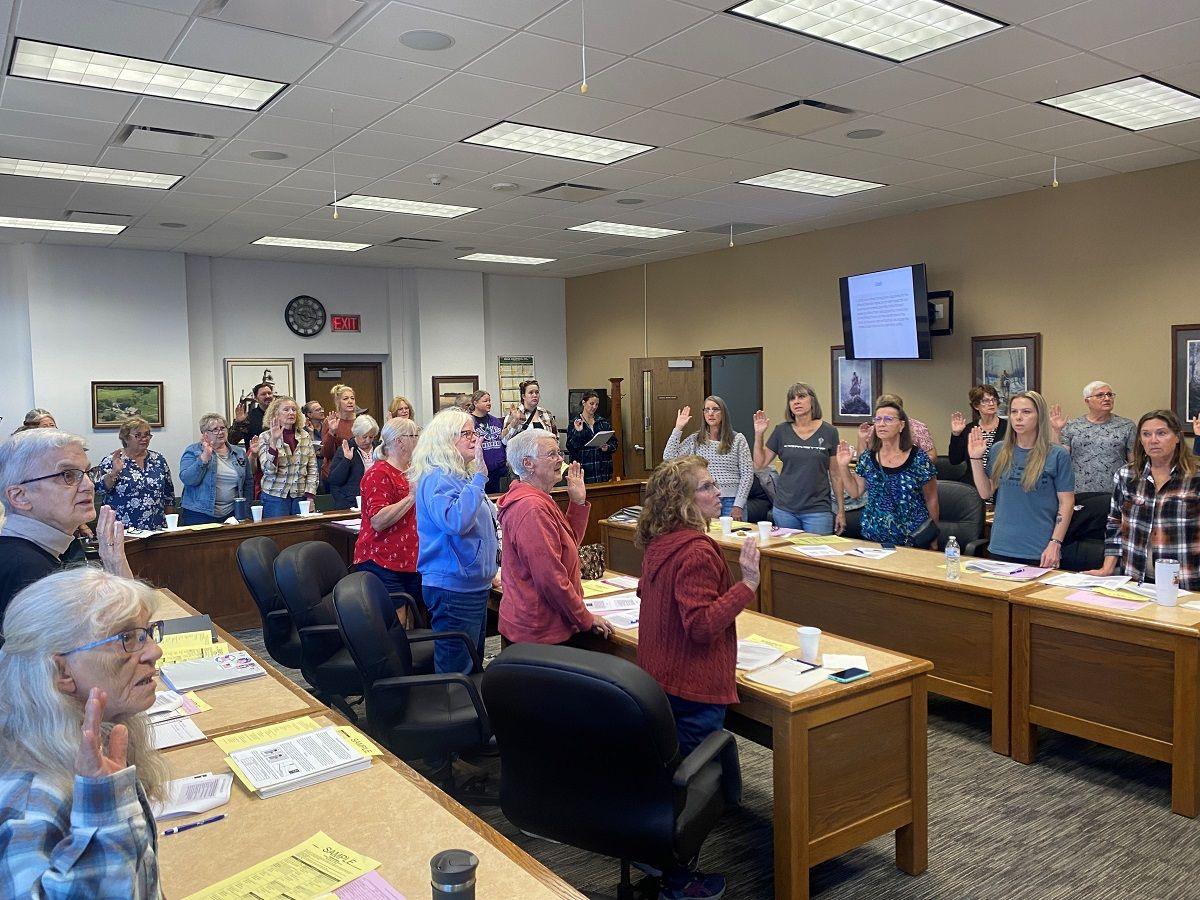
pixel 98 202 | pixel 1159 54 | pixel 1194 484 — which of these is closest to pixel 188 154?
pixel 98 202

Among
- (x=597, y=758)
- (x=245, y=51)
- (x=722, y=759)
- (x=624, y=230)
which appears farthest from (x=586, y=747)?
(x=624, y=230)

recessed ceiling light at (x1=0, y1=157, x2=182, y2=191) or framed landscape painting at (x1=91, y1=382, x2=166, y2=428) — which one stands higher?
recessed ceiling light at (x1=0, y1=157, x2=182, y2=191)

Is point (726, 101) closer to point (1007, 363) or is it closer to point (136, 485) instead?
point (1007, 363)

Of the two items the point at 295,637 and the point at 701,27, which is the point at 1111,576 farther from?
the point at 295,637

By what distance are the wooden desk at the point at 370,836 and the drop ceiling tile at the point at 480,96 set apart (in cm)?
349

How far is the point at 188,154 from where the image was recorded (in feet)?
18.0

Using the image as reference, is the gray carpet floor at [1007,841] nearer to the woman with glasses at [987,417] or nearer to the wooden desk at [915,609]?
the wooden desk at [915,609]

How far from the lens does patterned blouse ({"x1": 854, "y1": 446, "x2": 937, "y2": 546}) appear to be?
4.57 m

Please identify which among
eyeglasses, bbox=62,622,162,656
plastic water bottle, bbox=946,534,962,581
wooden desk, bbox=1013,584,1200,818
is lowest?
wooden desk, bbox=1013,584,1200,818

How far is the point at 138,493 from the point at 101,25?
3145 millimetres

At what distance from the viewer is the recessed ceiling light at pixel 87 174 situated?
5768 millimetres

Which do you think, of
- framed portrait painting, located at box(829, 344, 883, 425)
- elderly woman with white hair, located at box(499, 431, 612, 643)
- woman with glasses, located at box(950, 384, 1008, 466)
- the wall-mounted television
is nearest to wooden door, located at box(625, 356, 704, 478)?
framed portrait painting, located at box(829, 344, 883, 425)

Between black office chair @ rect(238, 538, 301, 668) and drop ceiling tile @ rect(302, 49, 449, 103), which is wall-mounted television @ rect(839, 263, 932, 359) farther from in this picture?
black office chair @ rect(238, 538, 301, 668)

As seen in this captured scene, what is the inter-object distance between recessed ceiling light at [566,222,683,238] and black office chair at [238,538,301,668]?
5265 mm
